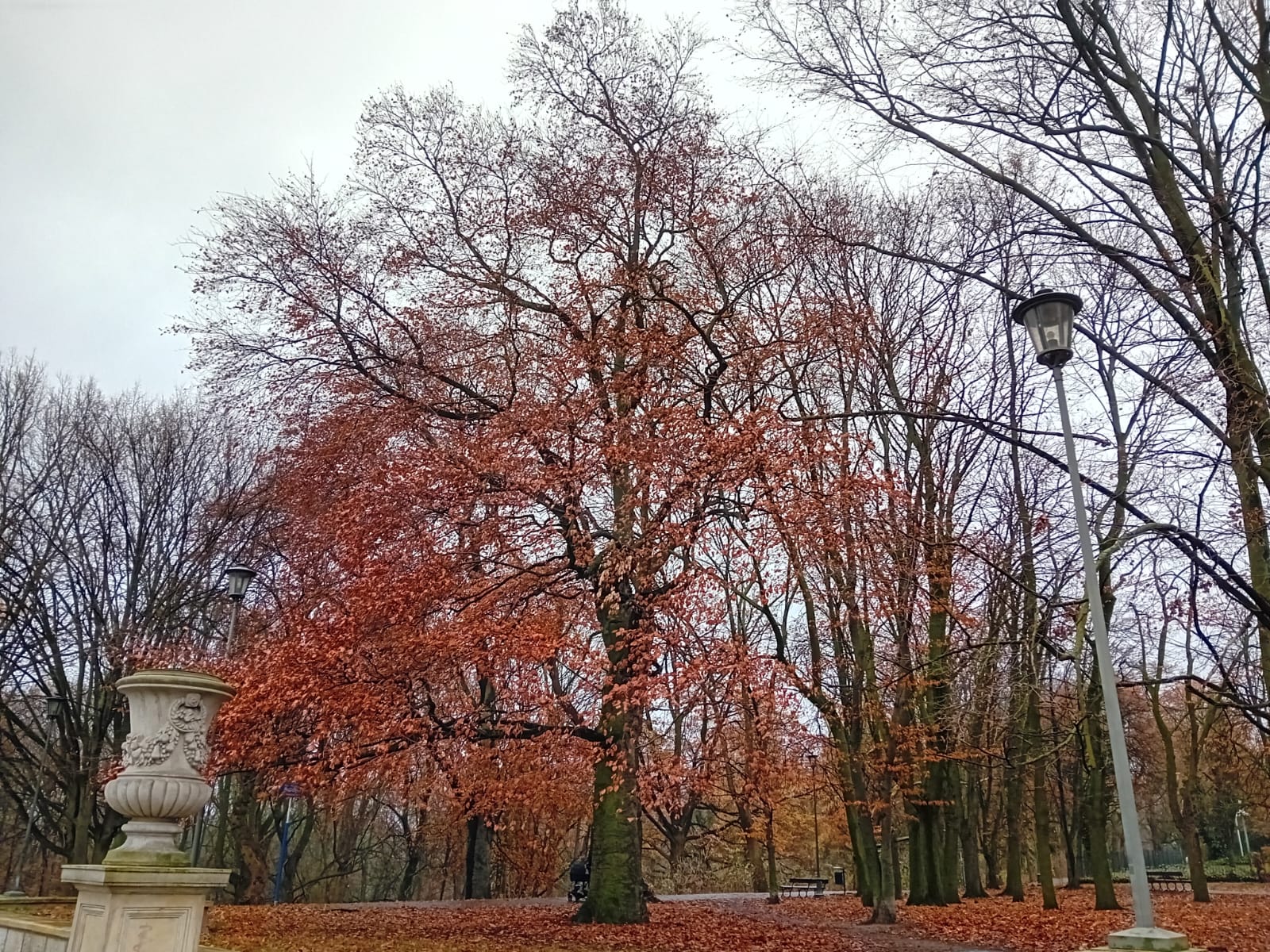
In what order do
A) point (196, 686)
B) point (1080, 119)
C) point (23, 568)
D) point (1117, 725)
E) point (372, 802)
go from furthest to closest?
point (372, 802), point (23, 568), point (1080, 119), point (196, 686), point (1117, 725)

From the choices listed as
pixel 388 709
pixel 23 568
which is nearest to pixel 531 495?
pixel 388 709

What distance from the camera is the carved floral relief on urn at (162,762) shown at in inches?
294

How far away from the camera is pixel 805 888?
33125 mm

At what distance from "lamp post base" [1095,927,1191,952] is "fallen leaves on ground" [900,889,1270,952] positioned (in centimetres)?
672

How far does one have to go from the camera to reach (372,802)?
34438 mm

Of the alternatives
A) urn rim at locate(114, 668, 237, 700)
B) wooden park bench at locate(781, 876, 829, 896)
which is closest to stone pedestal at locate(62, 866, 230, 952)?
urn rim at locate(114, 668, 237, 700)

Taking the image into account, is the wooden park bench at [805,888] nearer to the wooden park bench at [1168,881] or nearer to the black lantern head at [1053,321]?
the wooden park bench at [1168,881]

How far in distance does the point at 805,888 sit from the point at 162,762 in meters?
30.2

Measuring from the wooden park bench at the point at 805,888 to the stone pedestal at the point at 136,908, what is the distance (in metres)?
26.0

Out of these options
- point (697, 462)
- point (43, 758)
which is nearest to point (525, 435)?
point (697, 462)

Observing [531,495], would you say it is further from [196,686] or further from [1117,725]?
[1117,725]

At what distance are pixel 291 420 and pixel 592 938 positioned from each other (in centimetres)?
969

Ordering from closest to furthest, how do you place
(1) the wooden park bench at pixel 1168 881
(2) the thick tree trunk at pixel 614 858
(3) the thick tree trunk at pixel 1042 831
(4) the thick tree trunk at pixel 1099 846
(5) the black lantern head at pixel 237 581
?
(2) the thick tree trunk at pixel 614 858
(5) the black lantern head at pixel 237 581
(4) the thick tree trunk at pixel 1099 846
(3) the thick tree trunk at pixel 1042 831
(1) the wooden park bench at pixel 1168 881

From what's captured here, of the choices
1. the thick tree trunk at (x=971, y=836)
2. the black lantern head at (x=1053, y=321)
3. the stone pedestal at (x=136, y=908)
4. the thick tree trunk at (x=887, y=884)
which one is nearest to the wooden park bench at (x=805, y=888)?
the thick tree trunk at (x=971, y=836)
